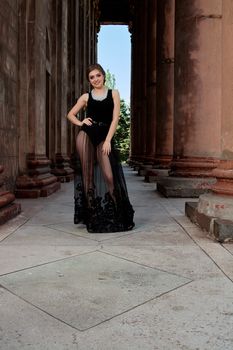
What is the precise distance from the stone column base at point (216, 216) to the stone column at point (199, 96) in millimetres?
4081

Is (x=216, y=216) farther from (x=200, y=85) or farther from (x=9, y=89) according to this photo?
(x=200, y=85)

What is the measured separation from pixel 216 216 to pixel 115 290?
2466mm

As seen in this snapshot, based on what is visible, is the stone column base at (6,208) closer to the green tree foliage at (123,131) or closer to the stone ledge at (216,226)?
the stone ledge at (216,226)

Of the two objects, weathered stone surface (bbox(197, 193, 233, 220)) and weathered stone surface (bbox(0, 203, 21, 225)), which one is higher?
weathered stone surface (bbox(197, 193, 233, 220))

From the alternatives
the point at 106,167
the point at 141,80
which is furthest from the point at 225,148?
the point at 141,80

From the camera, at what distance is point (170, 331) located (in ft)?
8.09

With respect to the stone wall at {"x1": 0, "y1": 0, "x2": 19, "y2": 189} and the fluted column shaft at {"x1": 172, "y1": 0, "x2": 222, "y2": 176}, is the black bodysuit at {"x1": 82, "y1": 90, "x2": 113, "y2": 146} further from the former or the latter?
the fluted column shaft at {"x1": 172, "y1": 0, "x2": 222, "y2": 176}

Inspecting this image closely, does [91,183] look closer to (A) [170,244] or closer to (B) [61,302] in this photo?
(A) [170,244]

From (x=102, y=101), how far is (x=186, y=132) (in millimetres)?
5040

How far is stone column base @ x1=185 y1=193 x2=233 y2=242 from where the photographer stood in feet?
15.9

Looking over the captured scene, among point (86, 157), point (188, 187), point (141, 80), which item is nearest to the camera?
point (86, 157)

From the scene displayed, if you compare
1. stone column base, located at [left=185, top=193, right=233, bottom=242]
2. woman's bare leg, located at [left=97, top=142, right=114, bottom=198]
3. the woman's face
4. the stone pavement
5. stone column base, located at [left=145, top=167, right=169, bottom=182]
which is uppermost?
the woman's face

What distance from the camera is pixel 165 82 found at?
1598cm

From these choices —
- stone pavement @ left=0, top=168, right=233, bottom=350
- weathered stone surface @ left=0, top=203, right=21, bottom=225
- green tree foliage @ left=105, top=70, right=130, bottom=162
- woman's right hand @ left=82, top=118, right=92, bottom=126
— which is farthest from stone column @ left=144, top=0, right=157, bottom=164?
green tree foliage @ left=105, top=70, right=130, bottom=162
